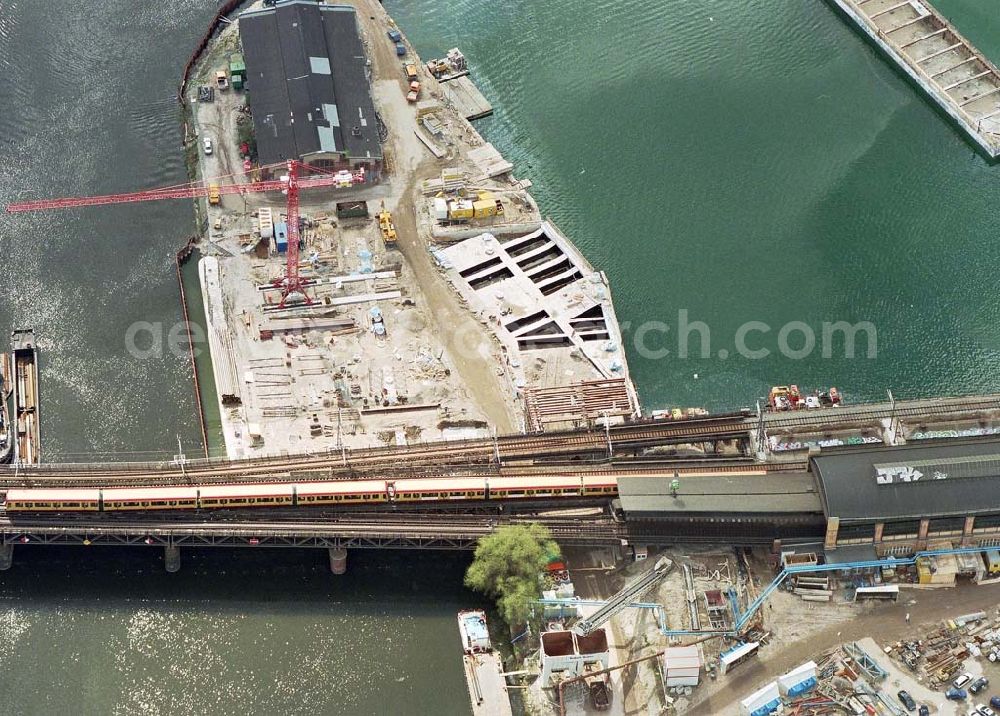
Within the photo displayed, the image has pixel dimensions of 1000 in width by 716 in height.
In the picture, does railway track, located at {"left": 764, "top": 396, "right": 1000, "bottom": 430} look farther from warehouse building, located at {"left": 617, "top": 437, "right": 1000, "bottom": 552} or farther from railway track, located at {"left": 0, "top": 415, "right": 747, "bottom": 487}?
warehouse building, located at {"left": 617, "top": 437, "right": 1000, "bottom": 552}

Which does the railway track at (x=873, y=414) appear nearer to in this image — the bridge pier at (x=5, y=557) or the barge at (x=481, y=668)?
the barge at (x=481, y=668)

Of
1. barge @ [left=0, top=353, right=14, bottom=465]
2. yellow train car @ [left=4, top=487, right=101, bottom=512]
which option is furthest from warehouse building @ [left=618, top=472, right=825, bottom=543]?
barge @ [left=0, top=353, right=14, bottom=465]

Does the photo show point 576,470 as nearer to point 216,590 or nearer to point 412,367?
point 412,367

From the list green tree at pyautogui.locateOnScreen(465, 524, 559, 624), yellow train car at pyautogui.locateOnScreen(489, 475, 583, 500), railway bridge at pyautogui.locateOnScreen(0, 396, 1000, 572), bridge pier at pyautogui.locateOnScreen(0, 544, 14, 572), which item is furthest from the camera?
yellow train car at pyautogui.locateOnScreen(489, 475, 583, 500)

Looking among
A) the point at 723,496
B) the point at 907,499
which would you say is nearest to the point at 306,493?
the point at 723,496

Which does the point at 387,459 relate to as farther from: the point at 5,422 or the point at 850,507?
the point at 850,507
